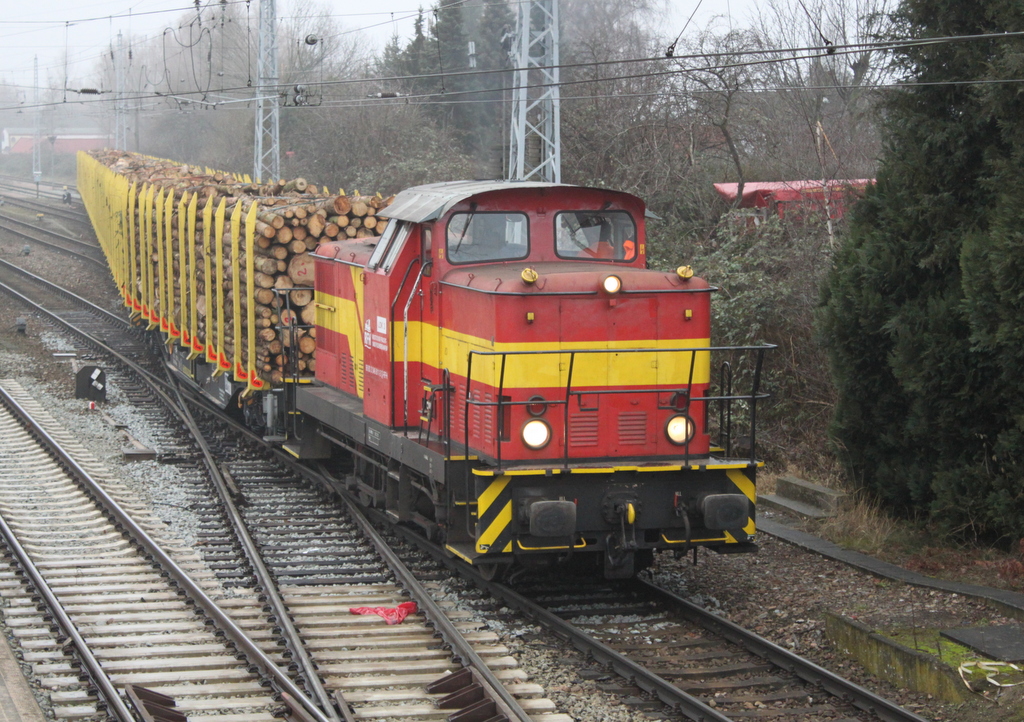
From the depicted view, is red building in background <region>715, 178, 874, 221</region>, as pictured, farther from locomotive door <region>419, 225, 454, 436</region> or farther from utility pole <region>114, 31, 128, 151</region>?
utility pole <region>114, 31, 128, 151</region>

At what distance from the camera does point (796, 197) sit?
655 inches

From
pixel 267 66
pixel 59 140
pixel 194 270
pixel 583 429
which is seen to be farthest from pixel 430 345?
pixel 59 140

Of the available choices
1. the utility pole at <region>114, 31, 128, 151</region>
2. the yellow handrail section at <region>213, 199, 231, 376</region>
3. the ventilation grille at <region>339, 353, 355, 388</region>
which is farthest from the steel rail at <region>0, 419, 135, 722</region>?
the utility pole at <region>114, 31, 128, 151</region>

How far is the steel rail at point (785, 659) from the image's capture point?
20.2 ft

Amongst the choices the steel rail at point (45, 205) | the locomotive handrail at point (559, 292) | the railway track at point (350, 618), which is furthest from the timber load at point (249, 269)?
the steel rail at point (45, 205)

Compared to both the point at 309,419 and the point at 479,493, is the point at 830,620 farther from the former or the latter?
the point at 309,419

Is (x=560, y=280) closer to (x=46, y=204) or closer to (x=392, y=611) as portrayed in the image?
(x=392, y=611)

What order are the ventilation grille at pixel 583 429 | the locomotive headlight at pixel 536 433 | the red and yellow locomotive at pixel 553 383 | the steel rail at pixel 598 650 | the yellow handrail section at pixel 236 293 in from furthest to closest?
the yellow handrail section at pixel 236 293 < the ventilation grille at pixel 583 429 < the locomotive headlight at pixel 536 433 < the red and yellow locomotive at pixel 553 383 < the steel rail at pixel 598 650

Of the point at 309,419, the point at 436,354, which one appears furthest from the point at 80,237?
the point at 436,354

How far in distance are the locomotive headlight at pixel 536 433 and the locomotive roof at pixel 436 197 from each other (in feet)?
5.59

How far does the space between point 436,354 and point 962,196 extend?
4475 mm

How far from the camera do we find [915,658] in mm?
6617

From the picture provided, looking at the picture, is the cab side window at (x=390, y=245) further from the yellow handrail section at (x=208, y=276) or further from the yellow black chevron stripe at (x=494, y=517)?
the yellow handrail section at (x=208, y=276)

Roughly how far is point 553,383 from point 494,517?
1.02 meters
